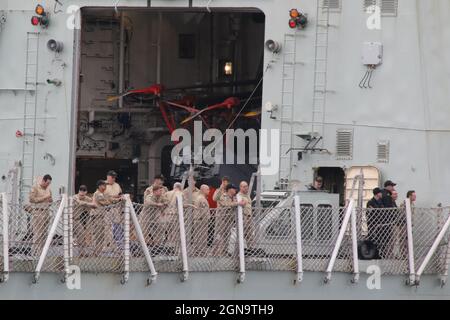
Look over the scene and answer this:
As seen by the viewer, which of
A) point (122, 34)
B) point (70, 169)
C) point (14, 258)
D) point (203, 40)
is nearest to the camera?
point (14, 258)

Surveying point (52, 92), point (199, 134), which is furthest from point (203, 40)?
point (52, 92)

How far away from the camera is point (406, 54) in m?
22.0

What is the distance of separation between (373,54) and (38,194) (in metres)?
6.53

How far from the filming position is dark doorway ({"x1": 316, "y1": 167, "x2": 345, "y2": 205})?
23031 mm

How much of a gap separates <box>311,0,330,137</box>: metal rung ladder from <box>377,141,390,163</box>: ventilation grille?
1.07 metres

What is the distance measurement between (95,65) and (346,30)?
8754mm

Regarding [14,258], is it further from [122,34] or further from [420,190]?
[122,34]

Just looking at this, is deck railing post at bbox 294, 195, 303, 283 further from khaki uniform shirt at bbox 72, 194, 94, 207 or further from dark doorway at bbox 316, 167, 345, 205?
dark doorway at bbox 316, 167, 345, 205

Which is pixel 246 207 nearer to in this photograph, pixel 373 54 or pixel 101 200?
pixel 101 200

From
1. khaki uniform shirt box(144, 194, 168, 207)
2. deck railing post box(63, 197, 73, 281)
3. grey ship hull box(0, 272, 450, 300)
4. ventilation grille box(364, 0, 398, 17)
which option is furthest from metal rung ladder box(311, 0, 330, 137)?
deck railing post box(63, 197, 73, 281)

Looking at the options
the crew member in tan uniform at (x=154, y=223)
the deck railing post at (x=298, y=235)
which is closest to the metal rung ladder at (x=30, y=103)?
the crew member in tan uniform at (x=154, y=223)

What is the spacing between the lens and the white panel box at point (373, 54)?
22.0m

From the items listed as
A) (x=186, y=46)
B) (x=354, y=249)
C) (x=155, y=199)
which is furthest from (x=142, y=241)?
(x=186, y=46)

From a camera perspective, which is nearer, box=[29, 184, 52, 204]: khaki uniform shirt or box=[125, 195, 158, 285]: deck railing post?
box=[125, 195, 158, 285]: deck railing post
